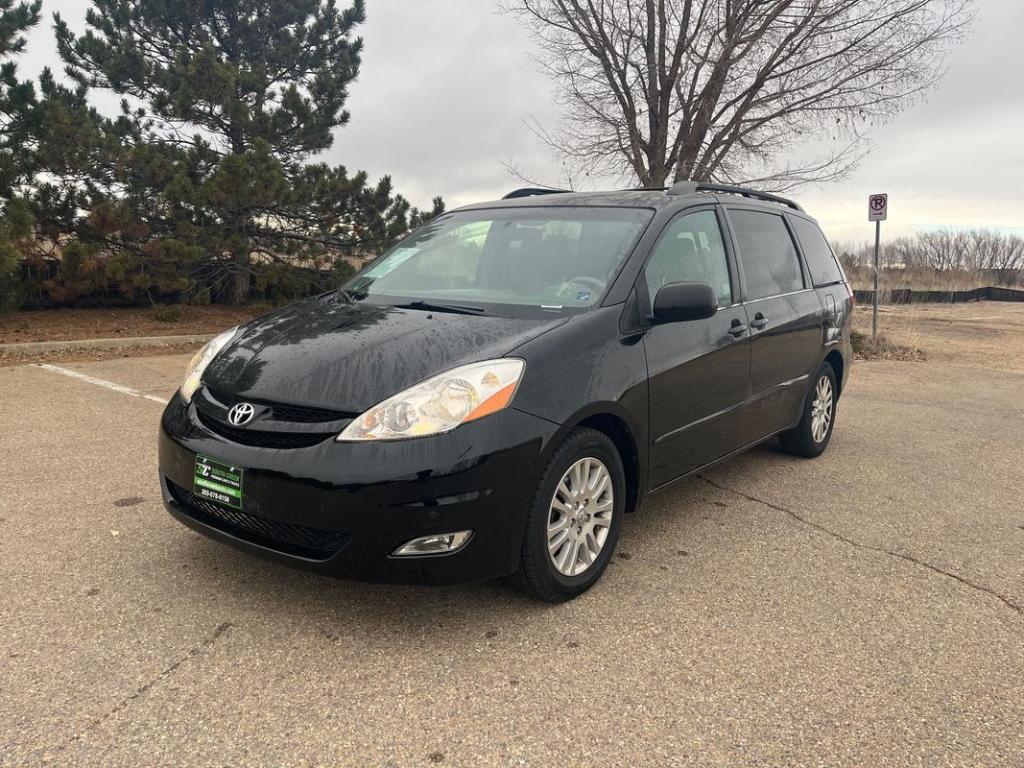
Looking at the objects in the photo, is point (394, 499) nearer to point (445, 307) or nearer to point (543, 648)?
point (543, 648)

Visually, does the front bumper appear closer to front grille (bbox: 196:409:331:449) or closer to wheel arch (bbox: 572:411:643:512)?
front grille (bbox: 196:409:331:449)

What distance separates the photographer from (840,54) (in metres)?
14.8

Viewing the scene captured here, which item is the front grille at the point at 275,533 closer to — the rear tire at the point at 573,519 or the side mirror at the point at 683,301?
the rear tire at the point at 573,519

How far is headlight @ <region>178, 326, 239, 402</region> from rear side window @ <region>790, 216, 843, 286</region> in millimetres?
3819

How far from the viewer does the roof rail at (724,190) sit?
412 cm

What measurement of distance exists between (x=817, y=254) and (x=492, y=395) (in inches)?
145

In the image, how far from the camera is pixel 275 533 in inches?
106

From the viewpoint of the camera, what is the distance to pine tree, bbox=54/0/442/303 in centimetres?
1163

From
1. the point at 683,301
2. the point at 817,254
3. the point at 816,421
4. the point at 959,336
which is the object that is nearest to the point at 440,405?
the point at 683,301

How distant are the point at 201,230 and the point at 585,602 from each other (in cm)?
1080

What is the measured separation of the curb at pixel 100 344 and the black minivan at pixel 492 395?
7380 millimetres

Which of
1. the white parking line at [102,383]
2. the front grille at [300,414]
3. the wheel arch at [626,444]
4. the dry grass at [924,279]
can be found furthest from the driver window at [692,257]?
the dry grass at [924,279]

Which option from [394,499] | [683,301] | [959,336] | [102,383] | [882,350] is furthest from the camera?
[959,336]

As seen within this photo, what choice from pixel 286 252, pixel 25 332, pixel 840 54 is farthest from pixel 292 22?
pixel 840 54
